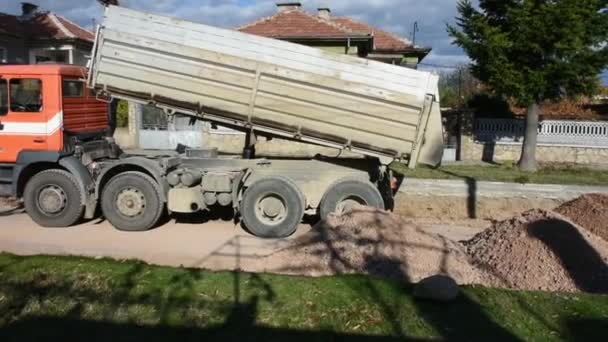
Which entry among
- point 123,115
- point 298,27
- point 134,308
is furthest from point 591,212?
point 123,115

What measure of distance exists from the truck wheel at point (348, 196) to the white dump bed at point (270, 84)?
1.92 ft

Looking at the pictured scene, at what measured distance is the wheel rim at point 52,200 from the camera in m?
9.84

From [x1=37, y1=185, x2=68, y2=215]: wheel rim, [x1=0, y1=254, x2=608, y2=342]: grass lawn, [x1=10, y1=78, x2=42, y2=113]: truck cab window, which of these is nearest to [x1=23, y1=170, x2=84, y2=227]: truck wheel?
[x1=37, y1=185, x2=68, y2=215]: wheel rim

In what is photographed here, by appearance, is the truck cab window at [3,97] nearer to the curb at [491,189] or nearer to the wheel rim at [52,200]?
the wheel rim at [52,200]

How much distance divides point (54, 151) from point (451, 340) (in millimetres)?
7459

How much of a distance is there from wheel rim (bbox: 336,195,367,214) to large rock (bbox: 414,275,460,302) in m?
4.08

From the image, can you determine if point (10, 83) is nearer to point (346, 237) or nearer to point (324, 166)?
point (324, 166)

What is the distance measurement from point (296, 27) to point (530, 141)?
1035 centimetres

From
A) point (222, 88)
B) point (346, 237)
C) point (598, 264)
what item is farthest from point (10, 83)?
point (598, 264)

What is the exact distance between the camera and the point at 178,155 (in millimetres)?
10344

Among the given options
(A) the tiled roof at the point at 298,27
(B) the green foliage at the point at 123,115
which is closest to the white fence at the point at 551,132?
(A) the tiled roof at the point at 298,27

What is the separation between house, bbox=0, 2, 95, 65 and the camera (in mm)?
26109

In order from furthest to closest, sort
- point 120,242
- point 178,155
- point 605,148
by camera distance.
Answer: point 605,148, point 178,155, point 120,242

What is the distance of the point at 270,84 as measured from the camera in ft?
29.9
